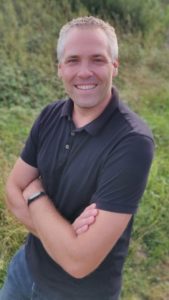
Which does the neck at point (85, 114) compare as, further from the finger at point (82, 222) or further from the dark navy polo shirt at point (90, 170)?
the finger at point (82, 222)

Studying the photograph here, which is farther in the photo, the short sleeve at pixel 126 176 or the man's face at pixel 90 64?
the man's face at pixel 90 64

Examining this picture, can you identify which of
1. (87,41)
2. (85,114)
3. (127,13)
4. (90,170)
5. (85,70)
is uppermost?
(87,41)

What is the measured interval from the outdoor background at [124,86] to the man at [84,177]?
53.6 inches

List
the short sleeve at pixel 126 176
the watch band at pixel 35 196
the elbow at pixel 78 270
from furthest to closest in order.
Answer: the watch band at pixel 35 196, the elbow at pixel 78 270, the short sleeve at pixel 126 176

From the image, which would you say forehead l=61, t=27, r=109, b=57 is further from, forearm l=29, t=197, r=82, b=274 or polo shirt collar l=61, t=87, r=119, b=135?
forearm l=29, t=197, r=82, b=274

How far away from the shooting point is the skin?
189 cm

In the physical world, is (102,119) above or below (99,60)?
below

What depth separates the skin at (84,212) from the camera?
1892 mm

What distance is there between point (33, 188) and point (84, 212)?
0.41 metres

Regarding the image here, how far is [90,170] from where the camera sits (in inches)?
77.5

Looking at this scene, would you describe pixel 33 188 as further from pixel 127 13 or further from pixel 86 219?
pixel 127 13

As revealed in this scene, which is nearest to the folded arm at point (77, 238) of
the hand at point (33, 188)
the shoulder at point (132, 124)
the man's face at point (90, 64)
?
the hand at point (33, 188)

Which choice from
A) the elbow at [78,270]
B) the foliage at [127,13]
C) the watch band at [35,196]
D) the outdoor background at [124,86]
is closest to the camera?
the elbow at [78,270]

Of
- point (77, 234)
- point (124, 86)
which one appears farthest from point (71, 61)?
point (124, 86)
